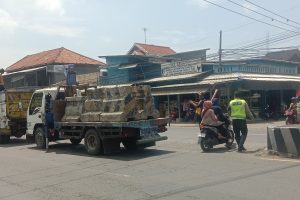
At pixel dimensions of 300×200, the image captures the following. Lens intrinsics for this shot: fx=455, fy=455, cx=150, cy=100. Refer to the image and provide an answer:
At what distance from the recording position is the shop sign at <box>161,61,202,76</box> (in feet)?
111

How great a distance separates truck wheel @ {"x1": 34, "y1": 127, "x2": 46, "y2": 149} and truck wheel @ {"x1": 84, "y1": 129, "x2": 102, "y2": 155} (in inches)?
121

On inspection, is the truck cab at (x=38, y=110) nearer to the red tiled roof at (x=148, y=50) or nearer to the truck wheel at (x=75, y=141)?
the truck wheel at (x=75, y=141)

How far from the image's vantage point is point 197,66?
33594mm

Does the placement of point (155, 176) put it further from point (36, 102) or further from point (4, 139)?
point (4, 139)

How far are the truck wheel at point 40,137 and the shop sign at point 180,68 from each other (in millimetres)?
18550

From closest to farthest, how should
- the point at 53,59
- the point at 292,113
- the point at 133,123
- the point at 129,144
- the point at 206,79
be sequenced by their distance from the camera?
the point at 133,123
the point at 129,144
the point at 292,113
the point at 206,79
the point at 53,59

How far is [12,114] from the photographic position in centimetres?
1992

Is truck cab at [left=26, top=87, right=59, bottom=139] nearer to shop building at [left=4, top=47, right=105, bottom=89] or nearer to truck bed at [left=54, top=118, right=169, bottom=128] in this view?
truck bed at [left=54, top=118, right=169, bottom=128]

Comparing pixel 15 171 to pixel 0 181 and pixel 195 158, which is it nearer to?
pixel 0 181

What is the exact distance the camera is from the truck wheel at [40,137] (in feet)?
54.2

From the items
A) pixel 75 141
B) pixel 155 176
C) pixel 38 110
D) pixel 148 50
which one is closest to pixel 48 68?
pixel 148 50

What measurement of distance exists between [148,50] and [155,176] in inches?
1751

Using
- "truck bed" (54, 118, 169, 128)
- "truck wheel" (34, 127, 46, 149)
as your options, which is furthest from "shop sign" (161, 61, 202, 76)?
"truck bed" (54, 118, 169, 128)

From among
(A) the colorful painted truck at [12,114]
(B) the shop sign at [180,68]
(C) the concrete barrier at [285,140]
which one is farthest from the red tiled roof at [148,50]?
(C) the concrete barrier at [285,140]
